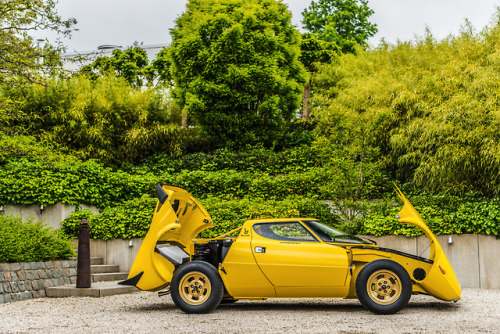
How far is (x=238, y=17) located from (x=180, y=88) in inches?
128

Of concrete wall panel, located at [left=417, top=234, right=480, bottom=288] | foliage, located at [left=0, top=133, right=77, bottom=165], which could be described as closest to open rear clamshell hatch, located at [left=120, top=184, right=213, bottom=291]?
concrete wall panel, located at [left=417, top=234, right=480, bottom=288]

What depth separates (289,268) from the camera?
22.8 feet

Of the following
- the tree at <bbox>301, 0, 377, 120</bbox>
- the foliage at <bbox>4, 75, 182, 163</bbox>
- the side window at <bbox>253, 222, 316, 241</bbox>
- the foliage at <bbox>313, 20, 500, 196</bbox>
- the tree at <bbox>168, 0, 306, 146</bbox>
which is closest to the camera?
the side window at <bbox>253, 222, 316, 241</bbox>

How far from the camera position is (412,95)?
1337cm

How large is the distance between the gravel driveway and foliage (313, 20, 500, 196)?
11.4ft

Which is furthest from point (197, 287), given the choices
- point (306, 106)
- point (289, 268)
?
point (306, 106)

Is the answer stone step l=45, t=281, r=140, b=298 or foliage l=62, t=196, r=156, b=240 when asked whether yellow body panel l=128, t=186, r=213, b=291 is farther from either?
foliage l=62, t=196, r=156, b=240

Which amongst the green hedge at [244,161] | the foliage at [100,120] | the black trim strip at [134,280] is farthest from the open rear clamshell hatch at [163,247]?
the foliage at [100,120]

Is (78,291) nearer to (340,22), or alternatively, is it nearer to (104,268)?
(104,268)

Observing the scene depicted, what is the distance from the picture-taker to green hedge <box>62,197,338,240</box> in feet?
38.1

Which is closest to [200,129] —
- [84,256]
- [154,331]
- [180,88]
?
[180,88]

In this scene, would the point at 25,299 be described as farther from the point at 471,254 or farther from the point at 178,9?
the point at 178,9

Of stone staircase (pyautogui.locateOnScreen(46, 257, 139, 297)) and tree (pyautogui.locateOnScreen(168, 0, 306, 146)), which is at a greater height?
tree (pyautogui.locateOnScreen(168, 0, 306, 146))

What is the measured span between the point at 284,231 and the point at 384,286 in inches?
58.9
